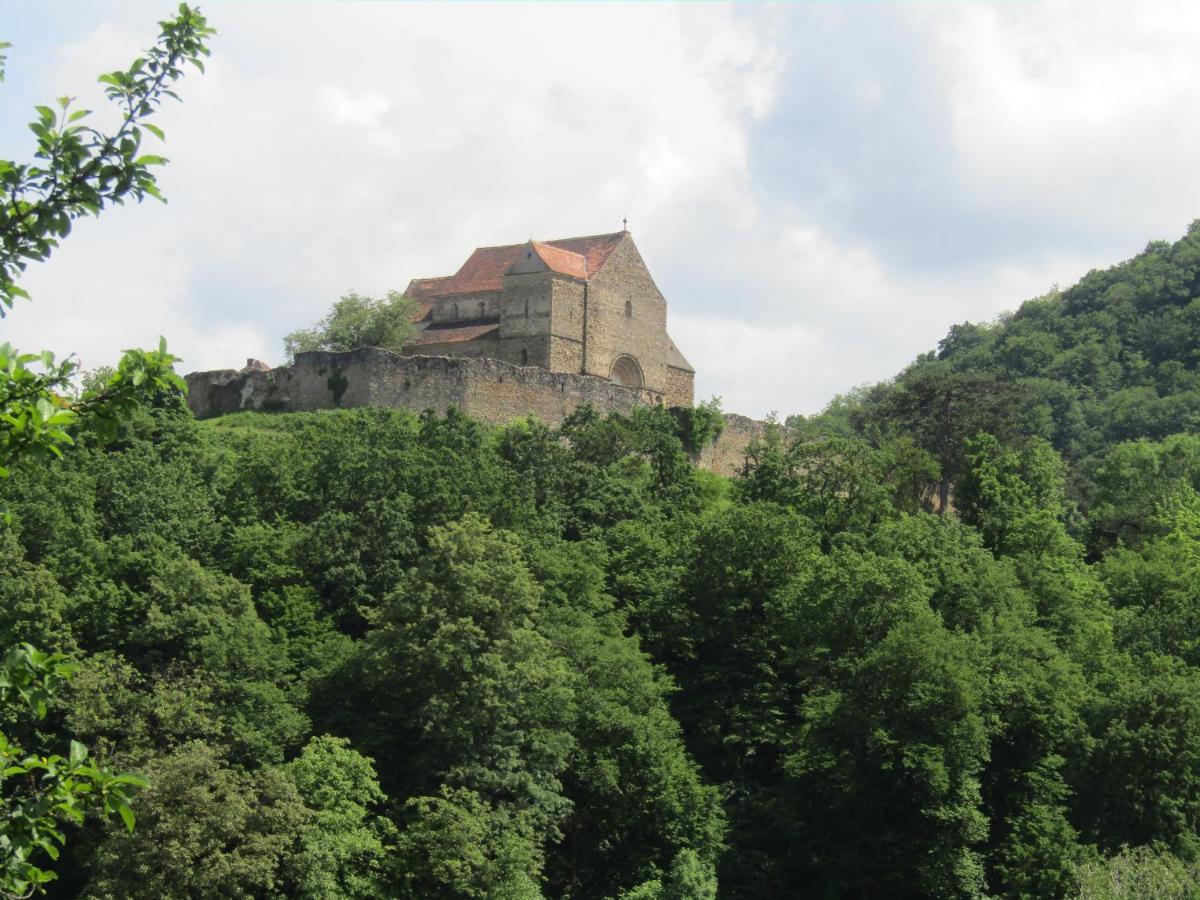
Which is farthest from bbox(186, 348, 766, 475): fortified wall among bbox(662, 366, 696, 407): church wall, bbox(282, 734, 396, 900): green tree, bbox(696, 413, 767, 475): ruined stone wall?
bbox(282, 734, 396, 900): green tree

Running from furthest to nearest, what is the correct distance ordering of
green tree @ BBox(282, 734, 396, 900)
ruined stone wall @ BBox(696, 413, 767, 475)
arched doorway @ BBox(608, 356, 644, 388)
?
arched doorway @ BBox(608, 356, 644, 388) → ruined stone wall @ BBox(696, 413, 767, 475) → green tree @ BBox(282, 734, 396, 900)

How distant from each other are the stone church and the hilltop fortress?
45 millimetres

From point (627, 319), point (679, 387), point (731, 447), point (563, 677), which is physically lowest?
point (563, 677)

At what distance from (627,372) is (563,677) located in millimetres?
24634

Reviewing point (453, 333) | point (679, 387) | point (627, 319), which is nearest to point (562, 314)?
point (627, 319)

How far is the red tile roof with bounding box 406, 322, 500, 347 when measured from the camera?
59.0 m

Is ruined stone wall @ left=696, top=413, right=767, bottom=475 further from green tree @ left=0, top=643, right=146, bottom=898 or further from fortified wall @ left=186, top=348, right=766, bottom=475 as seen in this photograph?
green tree @ left=0, top=643, right=146, bottom=898

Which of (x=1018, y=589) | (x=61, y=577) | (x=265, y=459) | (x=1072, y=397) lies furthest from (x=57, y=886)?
(x=1072, y=397)

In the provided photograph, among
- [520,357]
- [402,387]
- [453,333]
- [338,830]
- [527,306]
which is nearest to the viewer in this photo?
[338,830]

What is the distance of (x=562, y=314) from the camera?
5841 cm

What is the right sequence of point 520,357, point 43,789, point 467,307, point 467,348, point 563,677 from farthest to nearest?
1. point 467,307
2. point 467,348
3. point 520,357
4. point 563,677
5. point 43,789

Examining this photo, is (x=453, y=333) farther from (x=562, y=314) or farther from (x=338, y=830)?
(x=338, y=830)

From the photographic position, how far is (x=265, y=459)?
45.8 metres

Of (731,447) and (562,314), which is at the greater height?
(562,314)
